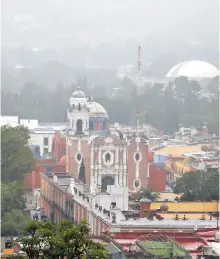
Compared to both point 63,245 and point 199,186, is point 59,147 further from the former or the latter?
point 63,245

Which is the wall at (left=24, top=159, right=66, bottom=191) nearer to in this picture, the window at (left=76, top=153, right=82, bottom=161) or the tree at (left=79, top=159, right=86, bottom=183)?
the window at (left=76, top=153, right=82, bottom=161)

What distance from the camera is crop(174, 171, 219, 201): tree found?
1447 centimetres

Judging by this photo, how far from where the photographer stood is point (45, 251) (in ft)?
23.1

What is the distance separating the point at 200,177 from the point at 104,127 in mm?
3010

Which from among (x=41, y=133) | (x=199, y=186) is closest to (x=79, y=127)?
(x=199, y=186)

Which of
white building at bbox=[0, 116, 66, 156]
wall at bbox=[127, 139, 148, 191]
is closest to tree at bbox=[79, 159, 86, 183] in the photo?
wall at bbox=[127, 139, 148, 191]

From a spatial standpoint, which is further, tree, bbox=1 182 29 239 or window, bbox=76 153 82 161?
window, bbox=76 153 82 161

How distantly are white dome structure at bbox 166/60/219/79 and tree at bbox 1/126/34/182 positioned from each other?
1437 cm

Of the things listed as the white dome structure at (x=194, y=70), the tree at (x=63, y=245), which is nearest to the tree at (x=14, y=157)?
the tree at (x=63, y=245)

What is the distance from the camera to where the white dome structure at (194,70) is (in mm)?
32812

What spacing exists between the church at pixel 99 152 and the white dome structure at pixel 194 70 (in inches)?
549

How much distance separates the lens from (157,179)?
1777 centimetres

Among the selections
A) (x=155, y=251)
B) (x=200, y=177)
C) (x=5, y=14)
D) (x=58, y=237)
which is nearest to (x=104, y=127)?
(x=200, y=177)

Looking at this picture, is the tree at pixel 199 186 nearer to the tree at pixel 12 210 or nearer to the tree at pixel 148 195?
the tree at pixel 148 195
